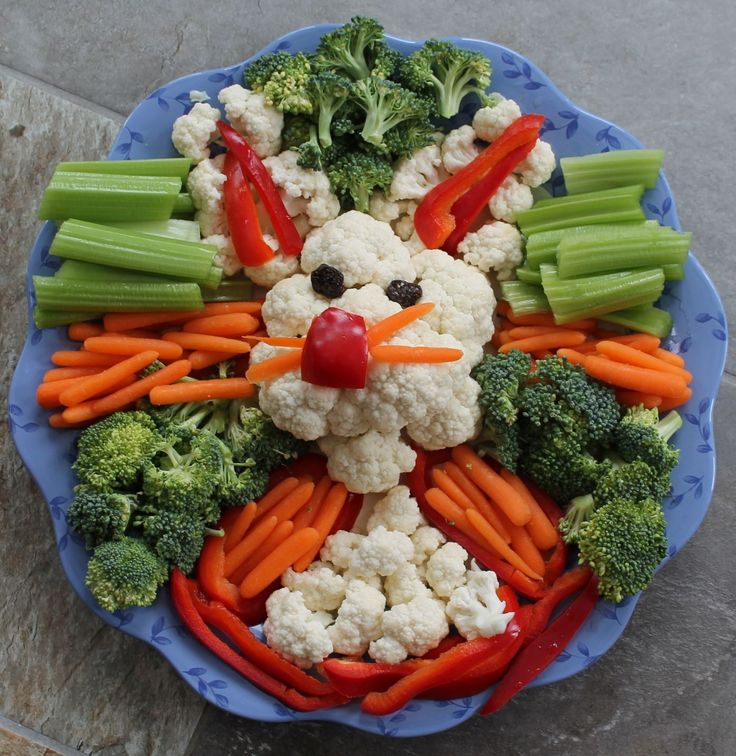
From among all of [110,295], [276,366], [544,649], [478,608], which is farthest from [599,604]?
[110,295]

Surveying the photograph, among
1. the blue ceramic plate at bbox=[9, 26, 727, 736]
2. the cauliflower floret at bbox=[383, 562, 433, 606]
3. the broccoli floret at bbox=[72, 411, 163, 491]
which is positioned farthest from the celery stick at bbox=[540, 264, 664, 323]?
the broccoli floret at bbox=[72, 411, 163, 491]

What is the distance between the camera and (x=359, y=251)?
216 centimetres

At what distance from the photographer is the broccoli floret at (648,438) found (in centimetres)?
214

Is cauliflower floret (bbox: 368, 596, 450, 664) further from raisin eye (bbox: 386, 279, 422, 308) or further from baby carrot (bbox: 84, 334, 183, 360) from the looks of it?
baby carrot (bbox: 84, 334, 183, 360)

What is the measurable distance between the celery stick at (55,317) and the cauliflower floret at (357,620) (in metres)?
1.02

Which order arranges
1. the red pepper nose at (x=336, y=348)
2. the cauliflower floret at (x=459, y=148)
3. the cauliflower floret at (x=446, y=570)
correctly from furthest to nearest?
the cauliflower floret at (x=459, y=148) < the cauliflower floret at (x=446, y=570) < the red pepper nose at (x=336, y=348)

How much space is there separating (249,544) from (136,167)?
41.5 inches

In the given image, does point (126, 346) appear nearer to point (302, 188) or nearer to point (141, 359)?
point (141, 359)

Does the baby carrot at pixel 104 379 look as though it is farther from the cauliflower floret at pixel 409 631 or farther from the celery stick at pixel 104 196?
the cauliflower floret at pixel 409 631

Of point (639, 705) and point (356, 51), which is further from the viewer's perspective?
point (639, 705)

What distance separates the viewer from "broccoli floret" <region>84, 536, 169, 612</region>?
204 cm

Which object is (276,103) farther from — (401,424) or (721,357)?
(721,357)

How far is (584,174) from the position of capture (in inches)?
90.0

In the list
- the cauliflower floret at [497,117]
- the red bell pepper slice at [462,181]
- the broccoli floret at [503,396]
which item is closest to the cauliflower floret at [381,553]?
the broccoli floret at [503,396]
